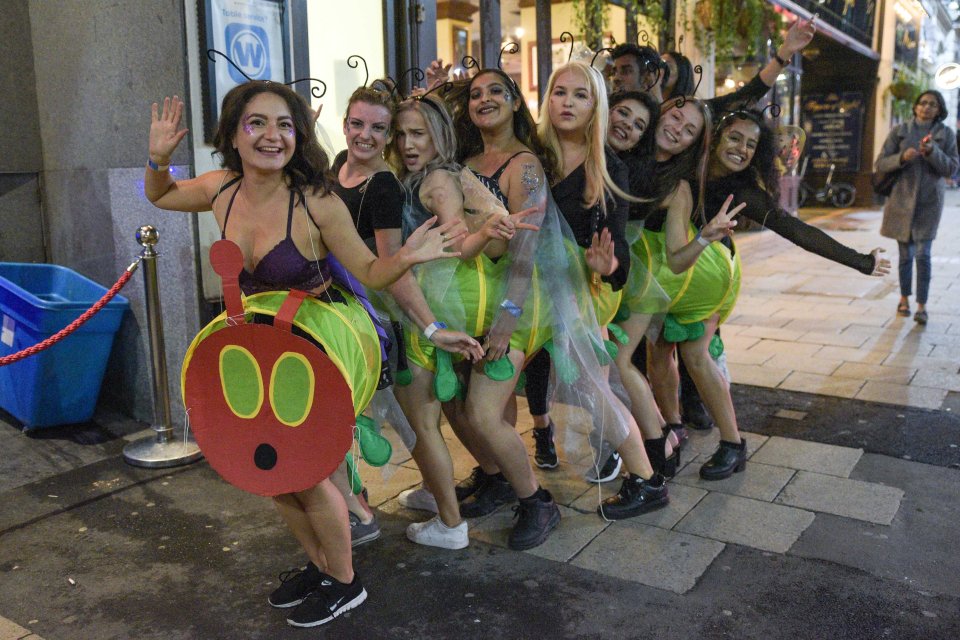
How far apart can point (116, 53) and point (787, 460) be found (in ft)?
13.9

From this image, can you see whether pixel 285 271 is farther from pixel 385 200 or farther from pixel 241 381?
pixel 385 200

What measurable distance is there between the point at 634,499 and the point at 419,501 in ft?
3.18

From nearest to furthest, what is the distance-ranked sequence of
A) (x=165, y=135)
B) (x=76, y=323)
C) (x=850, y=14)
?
(x=165, y=135)
(x=76, y=323)
(x=850, y=14)

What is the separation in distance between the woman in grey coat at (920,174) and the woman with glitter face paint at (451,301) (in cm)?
555

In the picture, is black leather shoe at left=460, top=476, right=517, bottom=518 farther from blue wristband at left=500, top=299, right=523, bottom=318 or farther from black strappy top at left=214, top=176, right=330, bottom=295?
black strappy top at left=214, top=176, right=330, bottom=295

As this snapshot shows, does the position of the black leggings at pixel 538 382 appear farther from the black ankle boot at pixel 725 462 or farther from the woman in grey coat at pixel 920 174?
the woman in grey coat at pixel 920 174

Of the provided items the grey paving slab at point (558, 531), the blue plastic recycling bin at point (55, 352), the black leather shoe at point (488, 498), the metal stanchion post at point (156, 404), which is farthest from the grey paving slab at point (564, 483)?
the blue plastic recycling bin at point (55, 352)

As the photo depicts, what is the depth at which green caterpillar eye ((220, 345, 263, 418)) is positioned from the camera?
2.70m

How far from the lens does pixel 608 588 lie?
3.17m

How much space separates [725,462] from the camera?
4.23 m

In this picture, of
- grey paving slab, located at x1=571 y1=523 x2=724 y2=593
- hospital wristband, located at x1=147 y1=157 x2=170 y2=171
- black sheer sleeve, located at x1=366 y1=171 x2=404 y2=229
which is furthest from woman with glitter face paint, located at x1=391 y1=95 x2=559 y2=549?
hospital wristband, located at x1=147 y1=157 x2=170 y2=171

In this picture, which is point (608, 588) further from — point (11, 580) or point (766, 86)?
point (766, 86)

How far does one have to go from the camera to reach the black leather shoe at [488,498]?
3.85m

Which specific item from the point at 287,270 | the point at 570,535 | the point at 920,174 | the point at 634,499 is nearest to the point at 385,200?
the point at 287,270
